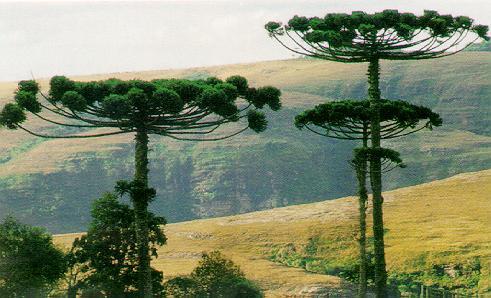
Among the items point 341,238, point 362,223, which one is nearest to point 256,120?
point 362,223

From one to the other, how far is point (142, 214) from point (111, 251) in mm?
10358

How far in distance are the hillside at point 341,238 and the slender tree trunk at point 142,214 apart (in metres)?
28.5

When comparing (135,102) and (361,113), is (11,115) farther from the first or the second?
(361,113)

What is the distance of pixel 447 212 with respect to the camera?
450 ft

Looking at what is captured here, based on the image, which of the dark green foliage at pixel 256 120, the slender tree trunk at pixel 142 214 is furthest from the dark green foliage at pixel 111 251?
the dark green foliage at pixel 256 120

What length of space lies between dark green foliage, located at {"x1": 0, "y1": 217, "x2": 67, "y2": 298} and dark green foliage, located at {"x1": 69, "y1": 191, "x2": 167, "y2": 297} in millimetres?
1314

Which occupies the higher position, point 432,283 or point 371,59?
point 371,59

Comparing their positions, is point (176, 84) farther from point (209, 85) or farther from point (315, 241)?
point (315, 241)

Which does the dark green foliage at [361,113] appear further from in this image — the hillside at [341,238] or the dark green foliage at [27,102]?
the hillside at [341,238]

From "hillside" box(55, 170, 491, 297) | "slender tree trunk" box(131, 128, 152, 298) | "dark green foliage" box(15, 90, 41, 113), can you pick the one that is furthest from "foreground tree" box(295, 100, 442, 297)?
"hillside" box(55, 170, 491, 297)

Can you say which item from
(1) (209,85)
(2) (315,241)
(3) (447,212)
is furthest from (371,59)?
(3) (447,212)

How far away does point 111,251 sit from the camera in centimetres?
5428

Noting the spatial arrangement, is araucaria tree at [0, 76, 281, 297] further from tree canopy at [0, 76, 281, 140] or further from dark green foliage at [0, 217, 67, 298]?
dark green foliage at [0, 217, 67, 298]

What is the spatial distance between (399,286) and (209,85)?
4232cm
